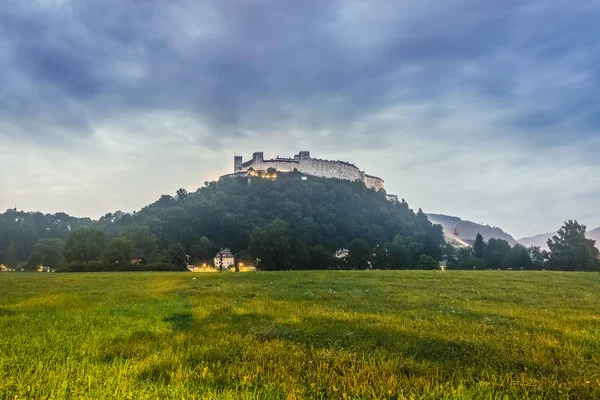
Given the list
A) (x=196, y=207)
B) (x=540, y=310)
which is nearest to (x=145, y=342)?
(x=540, y=310)

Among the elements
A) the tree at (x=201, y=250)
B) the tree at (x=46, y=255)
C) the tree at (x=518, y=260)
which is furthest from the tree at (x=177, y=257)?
the tree at (x=518, y=260)

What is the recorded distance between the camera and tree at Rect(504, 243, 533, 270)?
11069 cm

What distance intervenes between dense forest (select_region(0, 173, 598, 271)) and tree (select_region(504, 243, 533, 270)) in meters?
0.34

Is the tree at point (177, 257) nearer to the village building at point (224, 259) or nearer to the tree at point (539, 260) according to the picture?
the village building at point (224, 259)

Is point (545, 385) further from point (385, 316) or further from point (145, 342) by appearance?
point (145, 342)

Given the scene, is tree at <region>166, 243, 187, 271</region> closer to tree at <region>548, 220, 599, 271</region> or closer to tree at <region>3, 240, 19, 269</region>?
tree at <region>3, 240, 19, 269</region>

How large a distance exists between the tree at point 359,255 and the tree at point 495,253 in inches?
1860

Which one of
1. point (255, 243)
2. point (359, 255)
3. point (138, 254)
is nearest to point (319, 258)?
point (359, 255)

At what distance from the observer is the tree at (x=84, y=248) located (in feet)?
294

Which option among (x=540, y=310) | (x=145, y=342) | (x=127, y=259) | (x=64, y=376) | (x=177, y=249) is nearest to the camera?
(x=64, y=376)

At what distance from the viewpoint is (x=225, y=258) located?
479 feet

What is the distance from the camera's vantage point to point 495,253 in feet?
444

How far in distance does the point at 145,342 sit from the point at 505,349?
23.3 ft

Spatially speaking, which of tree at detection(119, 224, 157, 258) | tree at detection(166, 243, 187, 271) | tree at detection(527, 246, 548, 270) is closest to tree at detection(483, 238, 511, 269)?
tree at detection(527, 246, 548, 270)
